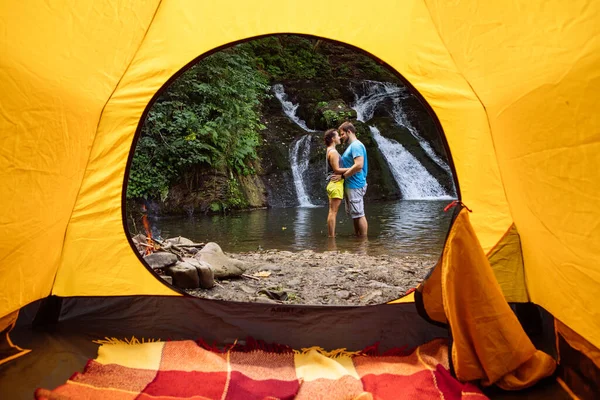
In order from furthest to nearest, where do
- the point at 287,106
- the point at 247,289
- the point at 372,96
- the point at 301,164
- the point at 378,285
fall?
the point at 372,96 → the point at 287,106 → the point at 301,164 → the point at 378,285 → the point at 247,289

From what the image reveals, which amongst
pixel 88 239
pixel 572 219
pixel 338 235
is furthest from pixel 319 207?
pixel 572 219

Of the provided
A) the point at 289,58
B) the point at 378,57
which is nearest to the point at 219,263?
the point at 378,57

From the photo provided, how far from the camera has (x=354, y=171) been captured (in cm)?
564

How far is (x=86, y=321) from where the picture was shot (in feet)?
7.58

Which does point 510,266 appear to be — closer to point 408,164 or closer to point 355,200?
point 355,200

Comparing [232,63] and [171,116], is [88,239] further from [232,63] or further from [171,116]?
[232,63]

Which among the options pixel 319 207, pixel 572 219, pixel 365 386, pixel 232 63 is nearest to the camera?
pixel 572 219

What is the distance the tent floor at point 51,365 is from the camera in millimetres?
1605

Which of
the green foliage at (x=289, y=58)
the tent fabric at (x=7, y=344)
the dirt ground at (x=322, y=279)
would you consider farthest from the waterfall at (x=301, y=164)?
the tent fabric at (x=7, y=344)

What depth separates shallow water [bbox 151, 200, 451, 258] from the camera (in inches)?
225

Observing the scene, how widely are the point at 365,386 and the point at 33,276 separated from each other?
158 centimetres

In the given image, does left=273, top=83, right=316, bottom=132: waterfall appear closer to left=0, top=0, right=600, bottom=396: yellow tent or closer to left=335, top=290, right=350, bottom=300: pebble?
left=335, top=290, right=350, bottom=300: pebble

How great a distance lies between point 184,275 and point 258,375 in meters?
1.42

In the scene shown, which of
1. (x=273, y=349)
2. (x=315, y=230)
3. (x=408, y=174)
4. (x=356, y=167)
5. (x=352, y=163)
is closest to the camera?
(x=273, y=349)
